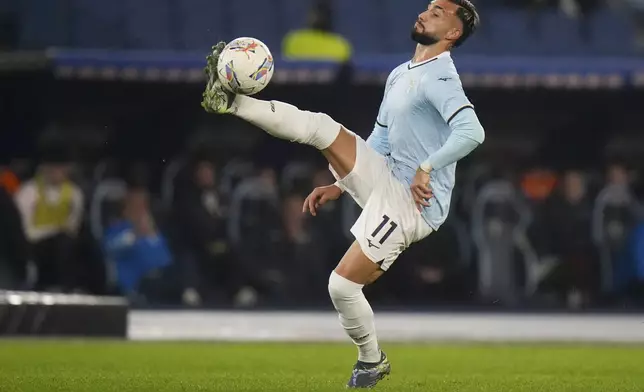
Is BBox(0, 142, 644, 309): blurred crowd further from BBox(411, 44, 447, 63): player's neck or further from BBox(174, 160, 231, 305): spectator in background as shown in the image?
BBox(411, 44, 447, 63): player's neck

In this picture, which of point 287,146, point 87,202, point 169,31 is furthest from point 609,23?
point 87,202

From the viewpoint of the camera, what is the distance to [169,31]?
754 inches

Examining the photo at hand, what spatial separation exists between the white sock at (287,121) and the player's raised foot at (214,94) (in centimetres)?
6

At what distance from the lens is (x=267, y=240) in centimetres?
1753

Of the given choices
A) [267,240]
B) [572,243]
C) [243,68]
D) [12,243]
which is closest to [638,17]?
[572,243]

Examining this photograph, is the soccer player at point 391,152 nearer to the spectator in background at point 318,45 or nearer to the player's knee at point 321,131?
the player's knee at point 321,131

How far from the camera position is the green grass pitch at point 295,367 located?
794 cm

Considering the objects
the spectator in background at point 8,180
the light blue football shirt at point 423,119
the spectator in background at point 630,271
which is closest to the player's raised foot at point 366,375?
the light blue football shirt at point 423,119

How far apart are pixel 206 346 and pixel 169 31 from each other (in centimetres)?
803

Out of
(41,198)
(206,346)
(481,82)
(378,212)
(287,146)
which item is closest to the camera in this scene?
(378,212)

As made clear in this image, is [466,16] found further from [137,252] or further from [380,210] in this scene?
[137,252]

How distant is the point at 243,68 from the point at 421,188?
3.51 feet

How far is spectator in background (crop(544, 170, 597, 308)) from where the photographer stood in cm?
1798

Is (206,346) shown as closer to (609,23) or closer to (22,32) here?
(22,32)
